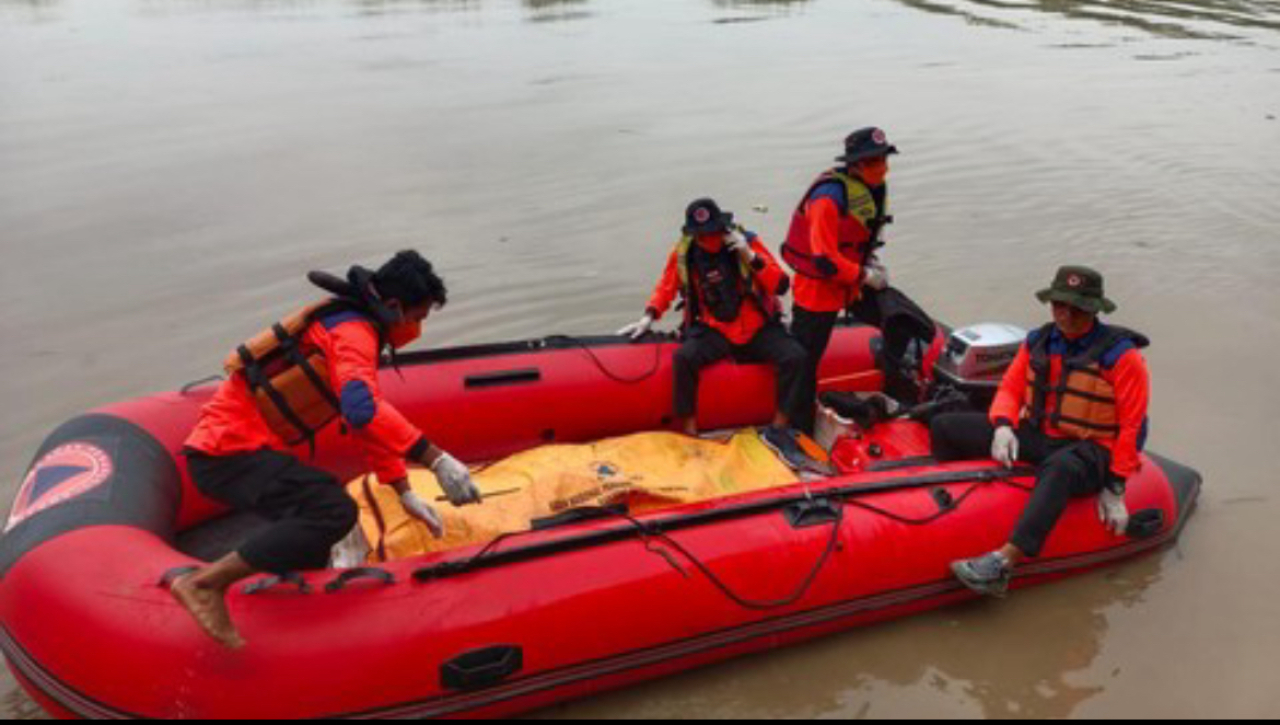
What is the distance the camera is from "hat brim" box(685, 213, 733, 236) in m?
4.70

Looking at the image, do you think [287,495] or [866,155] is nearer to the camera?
[287,495]

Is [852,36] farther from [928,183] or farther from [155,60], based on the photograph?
[155,60]

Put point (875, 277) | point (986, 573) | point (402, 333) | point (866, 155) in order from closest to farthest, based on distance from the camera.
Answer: point (402, 333)
point (986, 573)
point (866, 155)
point (875, 277)

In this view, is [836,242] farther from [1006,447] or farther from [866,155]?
[1006,447]

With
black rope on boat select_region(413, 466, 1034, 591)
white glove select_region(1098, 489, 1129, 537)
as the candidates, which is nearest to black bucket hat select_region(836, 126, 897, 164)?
black rope on boat select_region(413, 466, 1034, 591)

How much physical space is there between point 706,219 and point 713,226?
1.8 inches

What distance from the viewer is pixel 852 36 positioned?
57.9 ft

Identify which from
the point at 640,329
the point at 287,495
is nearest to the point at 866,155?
the point at 640,329

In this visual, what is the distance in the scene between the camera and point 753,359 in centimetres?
501

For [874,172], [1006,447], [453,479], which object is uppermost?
[874,172]

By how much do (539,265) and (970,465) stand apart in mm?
4302

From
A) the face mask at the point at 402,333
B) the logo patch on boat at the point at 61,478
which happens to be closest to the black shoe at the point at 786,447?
the face mask at the point at 402,333

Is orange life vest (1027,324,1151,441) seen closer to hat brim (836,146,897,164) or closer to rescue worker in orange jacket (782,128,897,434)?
rescue worker in orange jacket (782,128,897,434)

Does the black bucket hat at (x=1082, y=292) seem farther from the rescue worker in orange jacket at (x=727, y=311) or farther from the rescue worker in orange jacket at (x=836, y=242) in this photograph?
the rescue worker in orange jacket at (x=727, y=311)
